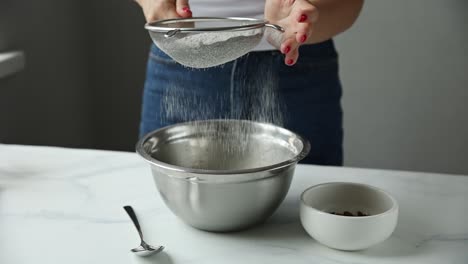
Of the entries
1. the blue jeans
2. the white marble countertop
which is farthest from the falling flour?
the white marble countertop

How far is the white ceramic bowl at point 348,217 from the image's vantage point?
612 millimetres

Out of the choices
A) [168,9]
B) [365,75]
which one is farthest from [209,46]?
[365,75]

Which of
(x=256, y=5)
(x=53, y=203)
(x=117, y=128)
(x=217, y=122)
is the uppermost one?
(x=256, y=5)

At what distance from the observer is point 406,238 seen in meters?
0.67

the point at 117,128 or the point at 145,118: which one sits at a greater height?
the point at 145,118

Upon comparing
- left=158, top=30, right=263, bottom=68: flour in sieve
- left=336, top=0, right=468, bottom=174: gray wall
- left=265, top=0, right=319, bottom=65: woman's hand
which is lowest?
left=336, top=0, right=468, bottom=174: gray wall

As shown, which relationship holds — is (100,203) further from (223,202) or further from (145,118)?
(145,118)

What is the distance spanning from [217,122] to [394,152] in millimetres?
1080

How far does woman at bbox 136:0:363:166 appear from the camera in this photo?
0.99 m

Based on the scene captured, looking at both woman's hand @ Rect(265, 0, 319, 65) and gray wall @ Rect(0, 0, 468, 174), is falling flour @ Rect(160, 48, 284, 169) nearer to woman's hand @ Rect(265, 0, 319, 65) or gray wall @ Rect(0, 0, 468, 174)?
woman's hand @ Rect(265, 0, 319, 65)

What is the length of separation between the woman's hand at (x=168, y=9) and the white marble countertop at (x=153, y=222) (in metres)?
0.25

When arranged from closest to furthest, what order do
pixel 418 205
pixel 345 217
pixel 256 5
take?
pixel 345 217 → pixel 418 205 → pixel 256 5

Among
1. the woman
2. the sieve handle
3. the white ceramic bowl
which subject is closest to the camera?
the white ceramic bowl

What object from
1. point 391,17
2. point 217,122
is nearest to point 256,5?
point 217,122
